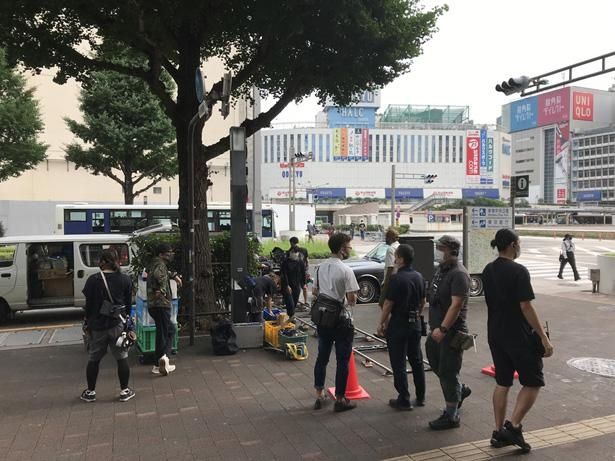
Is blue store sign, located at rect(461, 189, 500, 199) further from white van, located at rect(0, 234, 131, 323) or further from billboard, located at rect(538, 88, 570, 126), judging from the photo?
white van, located at rect(0, 234, 131, 323)

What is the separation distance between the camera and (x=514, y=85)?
46.0 feet

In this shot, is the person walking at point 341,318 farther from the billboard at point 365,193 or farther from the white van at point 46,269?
the billboard at point 365,193

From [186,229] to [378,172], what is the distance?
110511mm

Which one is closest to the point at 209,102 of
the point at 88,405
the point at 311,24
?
the point at 311,24

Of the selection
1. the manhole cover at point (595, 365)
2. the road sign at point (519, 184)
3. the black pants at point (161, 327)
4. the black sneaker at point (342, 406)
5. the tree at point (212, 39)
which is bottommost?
the manhole cover at point (595, 365)

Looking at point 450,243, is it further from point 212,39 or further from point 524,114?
point 524,114

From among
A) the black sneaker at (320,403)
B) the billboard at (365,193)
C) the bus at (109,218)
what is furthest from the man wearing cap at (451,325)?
the billboard at (365,193)

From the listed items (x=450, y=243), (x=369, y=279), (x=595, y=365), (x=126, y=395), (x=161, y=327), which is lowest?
(x=595, y=365)

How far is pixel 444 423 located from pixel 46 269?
9102mm

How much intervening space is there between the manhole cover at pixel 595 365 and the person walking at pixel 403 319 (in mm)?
2866

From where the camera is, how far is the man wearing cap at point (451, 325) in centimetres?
451

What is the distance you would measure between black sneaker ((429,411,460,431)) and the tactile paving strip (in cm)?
30

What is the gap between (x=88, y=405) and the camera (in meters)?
5.38

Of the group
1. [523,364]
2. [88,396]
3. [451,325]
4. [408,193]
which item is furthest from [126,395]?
[408,193]
